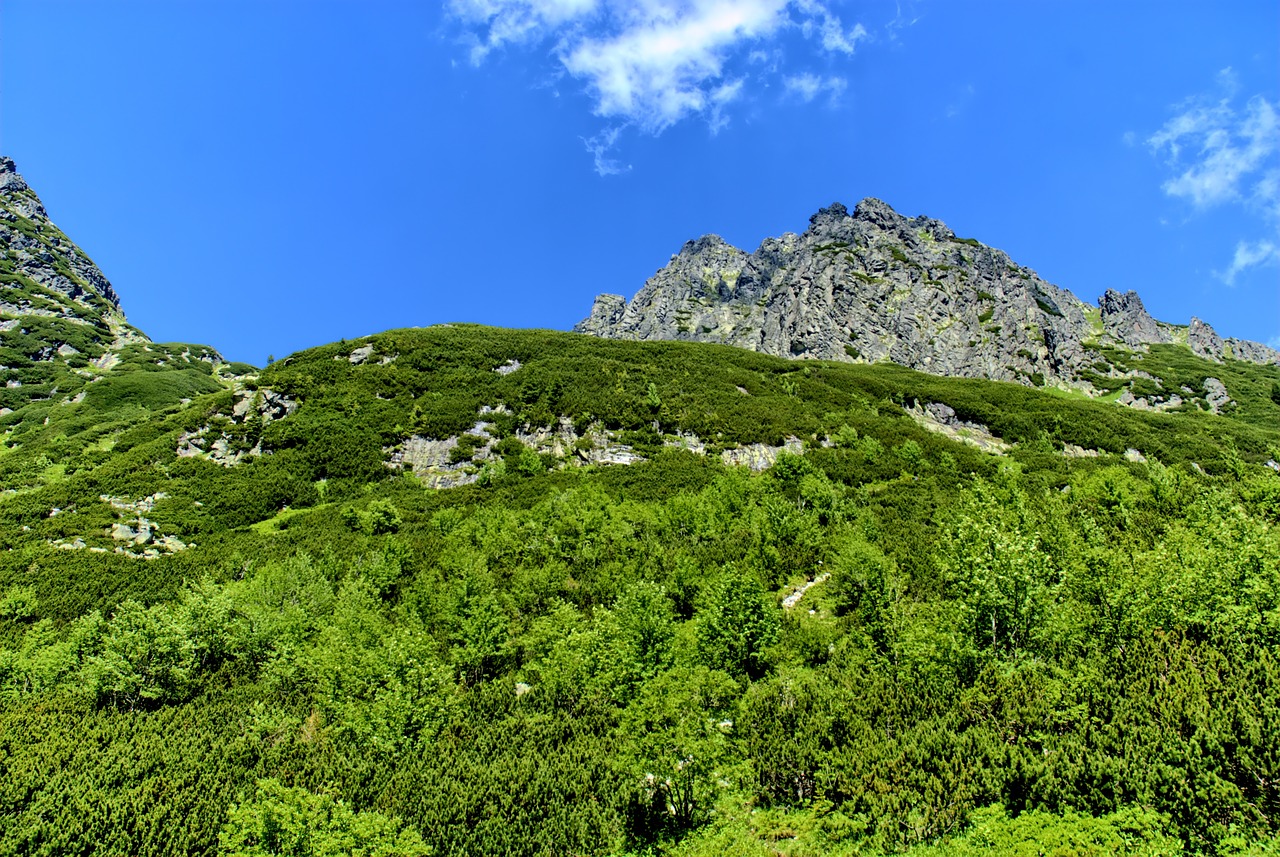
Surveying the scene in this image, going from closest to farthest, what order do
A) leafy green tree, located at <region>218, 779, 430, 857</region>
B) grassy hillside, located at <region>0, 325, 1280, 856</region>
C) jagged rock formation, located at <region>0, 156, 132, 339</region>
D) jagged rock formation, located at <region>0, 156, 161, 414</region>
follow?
leafy green tree, located at <region>218, 779, 430, 857</region>, grassy hillside, located at <region>0, 325, 1280, 856</region>, jagged rock formation, located at <region>0, 156, 161, 414</region>, jagged rock formation, located at <region>0, 156, 132, 339</region>

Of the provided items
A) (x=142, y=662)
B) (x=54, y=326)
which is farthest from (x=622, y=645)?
(x=54, y=326)

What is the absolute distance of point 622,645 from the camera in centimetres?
2598

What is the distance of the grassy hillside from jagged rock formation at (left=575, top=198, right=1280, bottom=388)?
72832 millimetres

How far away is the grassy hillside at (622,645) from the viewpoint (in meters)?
17.0

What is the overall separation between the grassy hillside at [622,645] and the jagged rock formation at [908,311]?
239 ft

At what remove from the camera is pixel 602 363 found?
81062 millimetres

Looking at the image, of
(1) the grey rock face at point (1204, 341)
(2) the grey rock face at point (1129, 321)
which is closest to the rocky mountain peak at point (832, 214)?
(2) the grey rock face at point (1129, 321)

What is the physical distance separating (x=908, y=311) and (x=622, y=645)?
138590mm

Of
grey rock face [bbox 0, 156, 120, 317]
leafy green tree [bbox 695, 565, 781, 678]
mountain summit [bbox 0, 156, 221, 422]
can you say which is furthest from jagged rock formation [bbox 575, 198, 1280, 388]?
grey rock face [bbox 0, 156, 120, 317]

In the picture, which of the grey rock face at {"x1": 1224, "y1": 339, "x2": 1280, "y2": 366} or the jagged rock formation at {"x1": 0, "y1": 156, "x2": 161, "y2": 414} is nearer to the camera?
the jagged rock formation at {"x1": 0, "y1": 156, "x2": 161, "y2": 414}

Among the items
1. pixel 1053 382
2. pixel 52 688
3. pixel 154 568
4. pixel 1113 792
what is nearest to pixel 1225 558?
pixel 1113 792

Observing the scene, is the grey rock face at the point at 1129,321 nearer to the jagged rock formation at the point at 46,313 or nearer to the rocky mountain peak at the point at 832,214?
the rocky mountain peak at the point at 832,214

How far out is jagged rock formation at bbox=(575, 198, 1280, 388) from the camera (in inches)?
5207

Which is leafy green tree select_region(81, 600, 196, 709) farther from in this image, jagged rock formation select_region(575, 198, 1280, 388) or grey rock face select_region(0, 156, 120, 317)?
grey rock face select_region(0, 156, 120, 317)
